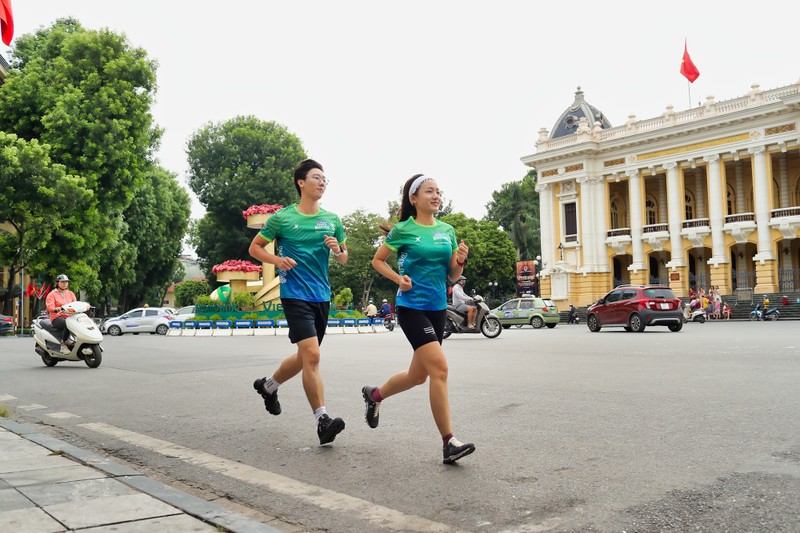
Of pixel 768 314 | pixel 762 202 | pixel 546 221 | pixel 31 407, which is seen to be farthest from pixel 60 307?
pixel 546 221

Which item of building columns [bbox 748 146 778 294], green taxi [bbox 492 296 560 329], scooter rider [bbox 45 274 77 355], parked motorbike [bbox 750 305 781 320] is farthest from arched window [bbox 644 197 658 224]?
scooter rider [bbox 45 274 77 355]

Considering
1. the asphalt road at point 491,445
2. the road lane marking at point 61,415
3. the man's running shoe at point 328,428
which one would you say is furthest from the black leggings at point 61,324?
the man's running shoe at point 328,428

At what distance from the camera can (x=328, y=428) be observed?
201 inches

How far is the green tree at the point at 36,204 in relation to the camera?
96.8 feet

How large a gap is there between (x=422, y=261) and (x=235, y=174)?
46054mm

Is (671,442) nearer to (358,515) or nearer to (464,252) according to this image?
(464,252)

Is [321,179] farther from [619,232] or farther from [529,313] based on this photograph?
[619,232]

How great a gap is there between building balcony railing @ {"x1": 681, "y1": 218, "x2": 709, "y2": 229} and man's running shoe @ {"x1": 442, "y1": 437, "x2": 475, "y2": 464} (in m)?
46.9

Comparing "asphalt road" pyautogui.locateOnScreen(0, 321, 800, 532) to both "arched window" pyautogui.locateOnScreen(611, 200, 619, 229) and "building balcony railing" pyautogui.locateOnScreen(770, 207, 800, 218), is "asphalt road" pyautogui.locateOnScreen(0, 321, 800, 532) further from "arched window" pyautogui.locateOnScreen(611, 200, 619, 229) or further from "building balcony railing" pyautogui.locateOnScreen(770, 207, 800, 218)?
"arched window" pyautogui.locateOnScreen(611, 200, 619, 229)

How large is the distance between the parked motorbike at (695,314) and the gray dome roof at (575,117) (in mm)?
20938

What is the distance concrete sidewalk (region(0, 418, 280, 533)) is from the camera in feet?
10.5

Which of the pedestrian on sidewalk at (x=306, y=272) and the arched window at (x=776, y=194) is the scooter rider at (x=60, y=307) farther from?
the arched window at (x=776, y=194)

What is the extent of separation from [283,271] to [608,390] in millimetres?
4265

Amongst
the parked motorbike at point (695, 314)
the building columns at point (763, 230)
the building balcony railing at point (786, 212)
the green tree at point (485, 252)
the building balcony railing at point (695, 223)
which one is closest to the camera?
the parked motorbike at point (695, 314)
